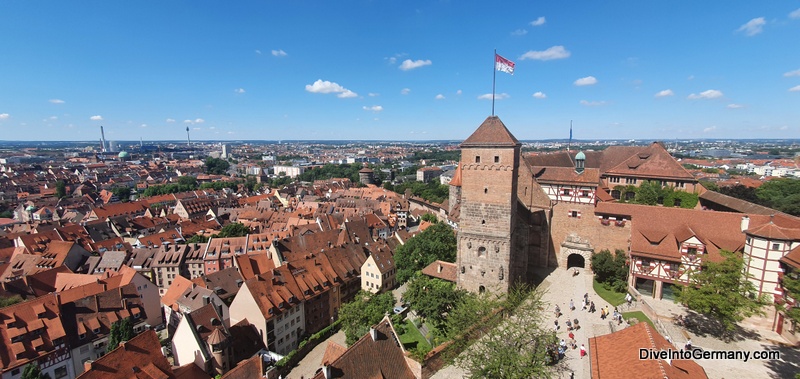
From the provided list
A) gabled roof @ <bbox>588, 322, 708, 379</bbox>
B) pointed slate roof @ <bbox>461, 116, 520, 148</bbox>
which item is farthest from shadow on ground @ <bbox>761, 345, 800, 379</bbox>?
pointed slate roof @ <bbox>461, 116, 520, 148</bbox>

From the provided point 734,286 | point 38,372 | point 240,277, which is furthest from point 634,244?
point 38,372

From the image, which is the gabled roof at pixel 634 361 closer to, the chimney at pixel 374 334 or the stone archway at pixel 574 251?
the chimney at pixel 374 334

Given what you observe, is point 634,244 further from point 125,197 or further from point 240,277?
point 125,197

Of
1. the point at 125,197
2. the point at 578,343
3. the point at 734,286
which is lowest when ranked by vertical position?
the point at 125,197

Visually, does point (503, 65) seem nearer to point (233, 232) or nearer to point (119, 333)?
point (119, 333)

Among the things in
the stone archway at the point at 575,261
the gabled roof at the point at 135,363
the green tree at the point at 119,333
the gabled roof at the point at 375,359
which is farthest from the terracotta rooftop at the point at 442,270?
the green tree at the point at 119,333

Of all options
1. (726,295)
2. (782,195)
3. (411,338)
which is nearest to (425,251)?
(411,338)
